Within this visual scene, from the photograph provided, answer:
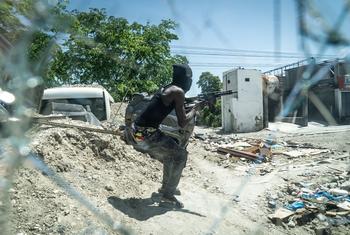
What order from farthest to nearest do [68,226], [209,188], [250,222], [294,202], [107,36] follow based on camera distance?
1. [107,36]
2. [209,188]
3. [294,202]
4. [250,222]
5. [68,226]

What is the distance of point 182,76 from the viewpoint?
13.0ft

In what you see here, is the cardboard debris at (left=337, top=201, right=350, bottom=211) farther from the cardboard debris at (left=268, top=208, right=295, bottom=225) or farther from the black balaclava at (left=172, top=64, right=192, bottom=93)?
the black balaclava at (left=172, top=64, right=192, bottom=93)

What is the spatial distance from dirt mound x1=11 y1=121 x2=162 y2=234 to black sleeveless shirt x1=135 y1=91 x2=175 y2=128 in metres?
0.84

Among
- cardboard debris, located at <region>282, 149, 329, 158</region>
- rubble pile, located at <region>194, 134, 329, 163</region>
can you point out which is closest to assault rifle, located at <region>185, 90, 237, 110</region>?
rubble pile, located at <region>194, 134, 329, 163</region>

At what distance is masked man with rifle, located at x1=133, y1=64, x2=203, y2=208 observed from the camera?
156 inches

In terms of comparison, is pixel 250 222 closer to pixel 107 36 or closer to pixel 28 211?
pixel 28 211

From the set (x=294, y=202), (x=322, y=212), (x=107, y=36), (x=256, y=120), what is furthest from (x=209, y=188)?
(x=256, y=120)

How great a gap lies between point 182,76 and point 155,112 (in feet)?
1.45

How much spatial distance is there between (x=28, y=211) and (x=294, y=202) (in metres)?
3.51

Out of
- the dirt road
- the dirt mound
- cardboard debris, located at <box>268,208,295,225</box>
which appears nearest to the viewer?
the dirt mound

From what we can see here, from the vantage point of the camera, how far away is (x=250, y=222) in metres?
4.39

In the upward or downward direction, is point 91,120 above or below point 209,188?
above

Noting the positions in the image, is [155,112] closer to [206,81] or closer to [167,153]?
[167,153]

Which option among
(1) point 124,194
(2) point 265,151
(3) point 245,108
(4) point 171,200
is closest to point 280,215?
(4) point 171,200
